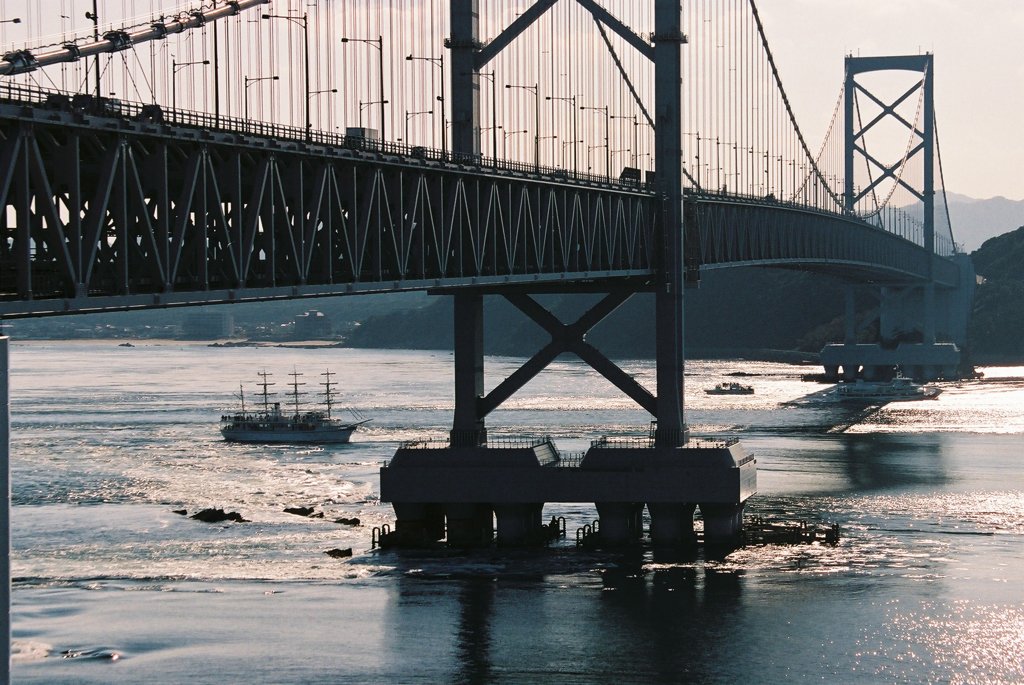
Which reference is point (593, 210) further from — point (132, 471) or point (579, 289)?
point (132, 471)

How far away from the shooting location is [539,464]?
6906 cm

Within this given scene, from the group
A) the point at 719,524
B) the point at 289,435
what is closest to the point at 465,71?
the point at 719,524

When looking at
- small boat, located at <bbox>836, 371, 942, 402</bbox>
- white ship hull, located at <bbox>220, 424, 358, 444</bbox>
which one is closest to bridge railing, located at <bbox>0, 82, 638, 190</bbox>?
white ship hull, located at <bbox>220, 424, 358, 444</bbox>

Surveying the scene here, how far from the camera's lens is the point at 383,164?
56.9 meters

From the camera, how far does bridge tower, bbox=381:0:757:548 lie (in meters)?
68.9

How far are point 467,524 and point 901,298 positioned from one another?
409ft

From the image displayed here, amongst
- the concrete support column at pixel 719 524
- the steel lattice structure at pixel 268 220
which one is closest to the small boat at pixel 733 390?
the steel lattice structure at pixel 268 220

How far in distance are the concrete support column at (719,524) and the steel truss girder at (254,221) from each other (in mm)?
9639

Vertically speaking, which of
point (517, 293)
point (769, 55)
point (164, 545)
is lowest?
point (164, 545)

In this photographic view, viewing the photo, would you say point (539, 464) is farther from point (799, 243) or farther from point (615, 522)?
point (799, 243)

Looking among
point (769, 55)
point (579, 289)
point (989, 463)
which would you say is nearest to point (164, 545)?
point (579, 289)

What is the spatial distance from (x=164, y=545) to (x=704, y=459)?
68.4 ft

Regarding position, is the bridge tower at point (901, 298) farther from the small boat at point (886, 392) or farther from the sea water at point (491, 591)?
the sea water at point (491, 591)

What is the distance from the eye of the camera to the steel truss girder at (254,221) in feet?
140
